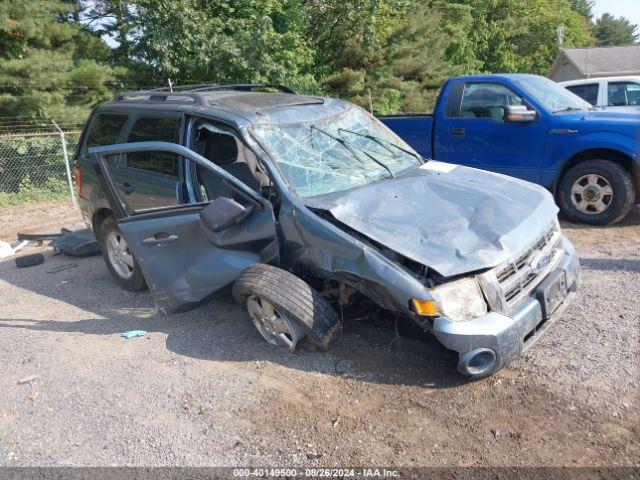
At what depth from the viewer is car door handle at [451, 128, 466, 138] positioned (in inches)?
298

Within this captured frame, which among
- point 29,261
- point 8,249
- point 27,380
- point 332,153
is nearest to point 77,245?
point 29,261

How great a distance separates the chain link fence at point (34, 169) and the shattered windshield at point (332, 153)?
8.04m

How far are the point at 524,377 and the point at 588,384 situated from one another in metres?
0.37

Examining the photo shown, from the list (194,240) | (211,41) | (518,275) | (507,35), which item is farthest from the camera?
(507,35)

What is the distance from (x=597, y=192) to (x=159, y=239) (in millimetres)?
5198

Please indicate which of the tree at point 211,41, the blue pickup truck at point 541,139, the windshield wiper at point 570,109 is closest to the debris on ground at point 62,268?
the blue pickup truck at point 541,139

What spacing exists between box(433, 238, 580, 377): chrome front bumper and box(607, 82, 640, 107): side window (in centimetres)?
865

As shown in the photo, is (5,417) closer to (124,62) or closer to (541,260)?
(541,260)

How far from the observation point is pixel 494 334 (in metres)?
3.26

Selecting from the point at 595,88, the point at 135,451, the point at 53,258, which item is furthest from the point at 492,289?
the point at 595,88

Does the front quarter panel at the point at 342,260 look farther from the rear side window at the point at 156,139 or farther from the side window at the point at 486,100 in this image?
the side window at the point at 486,100

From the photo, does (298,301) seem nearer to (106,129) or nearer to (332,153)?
(332,153)

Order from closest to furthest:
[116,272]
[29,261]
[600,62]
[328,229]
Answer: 1. [328,229]
2. [116,272]
3. [29,261]
4. [600,62]

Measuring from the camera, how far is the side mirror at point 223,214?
3914 mm
